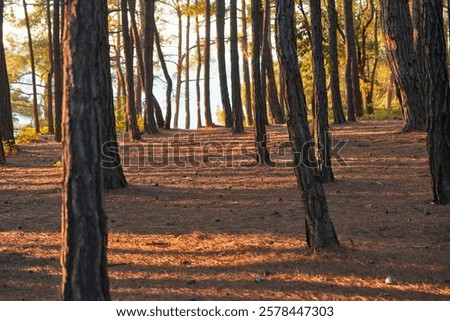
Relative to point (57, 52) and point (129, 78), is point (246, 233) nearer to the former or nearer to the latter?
point (129, 78)

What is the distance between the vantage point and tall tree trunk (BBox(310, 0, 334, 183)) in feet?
33.4

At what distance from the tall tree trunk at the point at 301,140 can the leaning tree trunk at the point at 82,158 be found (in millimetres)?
3177

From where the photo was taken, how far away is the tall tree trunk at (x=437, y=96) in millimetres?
8602

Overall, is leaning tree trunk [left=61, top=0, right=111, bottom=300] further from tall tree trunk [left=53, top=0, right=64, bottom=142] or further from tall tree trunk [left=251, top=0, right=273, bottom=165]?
tall tree trunk [left=53, top=0, right=64, bottom=142]

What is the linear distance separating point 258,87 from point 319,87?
3.23m

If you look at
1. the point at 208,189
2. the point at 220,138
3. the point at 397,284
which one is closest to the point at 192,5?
the point at 220,138

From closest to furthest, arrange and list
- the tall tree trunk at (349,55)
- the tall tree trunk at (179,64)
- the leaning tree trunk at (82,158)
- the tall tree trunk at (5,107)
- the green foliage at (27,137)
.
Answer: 1. the leaning tree trunk at (82,158)
2. the tall tree trunk at (5,107)
3. the tall tree trunk at (349,55)
4. the green foliage at (27,137)
5. the tall tree trunk at (179,64)

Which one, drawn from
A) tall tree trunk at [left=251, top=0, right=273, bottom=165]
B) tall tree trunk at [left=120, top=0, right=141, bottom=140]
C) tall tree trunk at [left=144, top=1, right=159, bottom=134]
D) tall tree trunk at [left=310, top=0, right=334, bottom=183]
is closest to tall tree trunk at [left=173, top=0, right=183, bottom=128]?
tall tree trunk at [left=144, top=1, right=159, bottom=134]

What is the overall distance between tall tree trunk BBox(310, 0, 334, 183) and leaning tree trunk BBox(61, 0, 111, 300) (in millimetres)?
6423

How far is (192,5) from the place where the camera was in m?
28.2

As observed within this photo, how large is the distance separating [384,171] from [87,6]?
29.4 ft

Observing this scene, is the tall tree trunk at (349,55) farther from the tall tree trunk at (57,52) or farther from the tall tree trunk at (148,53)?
the tall tree trunk at (57,52)

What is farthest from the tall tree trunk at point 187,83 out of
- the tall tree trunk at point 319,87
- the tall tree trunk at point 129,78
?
the tall tree trunk at point 319,87

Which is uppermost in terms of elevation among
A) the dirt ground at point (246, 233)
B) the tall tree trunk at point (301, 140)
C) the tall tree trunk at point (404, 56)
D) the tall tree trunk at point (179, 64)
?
the tall tree trunk at point (179, 64)
